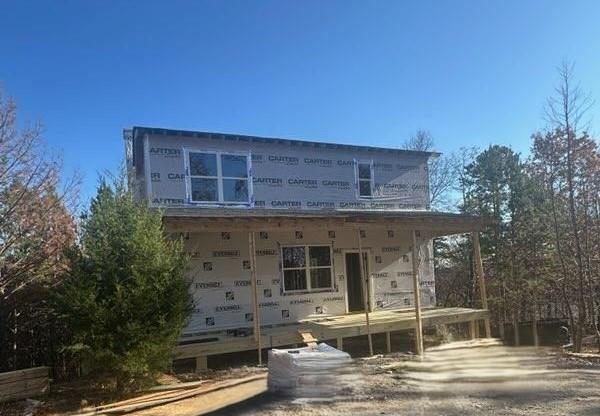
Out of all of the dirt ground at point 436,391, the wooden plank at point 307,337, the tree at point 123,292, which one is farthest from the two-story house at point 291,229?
the dirt ground at point 436,391

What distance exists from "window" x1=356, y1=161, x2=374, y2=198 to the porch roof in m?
1.15

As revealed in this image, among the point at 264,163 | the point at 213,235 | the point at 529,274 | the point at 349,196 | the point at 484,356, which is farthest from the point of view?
the point at 529,274

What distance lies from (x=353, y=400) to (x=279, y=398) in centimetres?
123

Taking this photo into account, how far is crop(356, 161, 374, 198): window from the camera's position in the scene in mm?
16250

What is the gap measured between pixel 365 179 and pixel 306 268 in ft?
12.5

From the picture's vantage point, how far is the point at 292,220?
11633 millimetres

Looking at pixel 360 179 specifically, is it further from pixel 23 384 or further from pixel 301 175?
pixel 23 384

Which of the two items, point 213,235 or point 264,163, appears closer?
point 213,235

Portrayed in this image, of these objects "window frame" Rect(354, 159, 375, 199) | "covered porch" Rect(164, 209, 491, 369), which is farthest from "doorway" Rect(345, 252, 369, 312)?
"window frame" Rect(354, 159, 375, 199)

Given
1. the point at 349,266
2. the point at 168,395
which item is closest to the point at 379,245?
the point at 349,266

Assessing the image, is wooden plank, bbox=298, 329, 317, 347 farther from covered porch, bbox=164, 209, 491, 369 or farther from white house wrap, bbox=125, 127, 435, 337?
white house wrap, bbox=125, 127, 435, 337

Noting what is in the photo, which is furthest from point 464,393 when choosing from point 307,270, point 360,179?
point 360,179

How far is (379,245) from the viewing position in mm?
16062

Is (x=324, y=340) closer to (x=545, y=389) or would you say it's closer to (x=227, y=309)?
(x=227, y=309)
